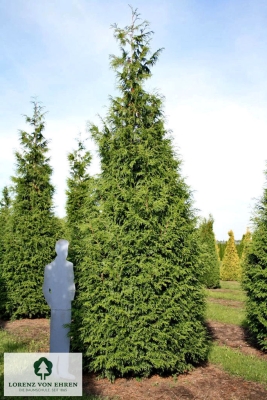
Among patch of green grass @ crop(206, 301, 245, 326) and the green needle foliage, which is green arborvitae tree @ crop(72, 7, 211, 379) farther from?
patch of green grass @ crop(206, 301, 245, 326)

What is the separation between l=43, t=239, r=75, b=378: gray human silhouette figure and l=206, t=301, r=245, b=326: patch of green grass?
6555 mm

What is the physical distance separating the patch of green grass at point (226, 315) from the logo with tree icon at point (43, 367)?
6.75 metres

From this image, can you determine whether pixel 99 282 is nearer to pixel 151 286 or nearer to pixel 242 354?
pixel 151 286

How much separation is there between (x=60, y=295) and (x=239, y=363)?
12.4ft

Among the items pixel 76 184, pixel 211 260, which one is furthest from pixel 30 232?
pixel 211 260

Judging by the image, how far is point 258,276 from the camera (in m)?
8.48

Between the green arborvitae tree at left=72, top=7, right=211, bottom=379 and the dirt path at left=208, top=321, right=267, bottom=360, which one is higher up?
the green arborvitae tree at left=72, top=7, right=211, bottom=379

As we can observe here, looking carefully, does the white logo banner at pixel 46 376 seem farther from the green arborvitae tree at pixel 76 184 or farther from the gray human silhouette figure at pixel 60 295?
the green arborvitae tree at pixel 76 184

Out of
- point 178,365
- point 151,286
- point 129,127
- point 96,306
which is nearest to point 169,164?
point 129,127

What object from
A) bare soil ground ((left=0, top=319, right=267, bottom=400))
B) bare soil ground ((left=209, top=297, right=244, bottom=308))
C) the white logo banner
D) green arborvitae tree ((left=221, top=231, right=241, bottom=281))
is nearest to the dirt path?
bare soil ground ((left=0, top=319, right=267, bottom=400))

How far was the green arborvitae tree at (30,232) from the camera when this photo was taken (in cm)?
1171

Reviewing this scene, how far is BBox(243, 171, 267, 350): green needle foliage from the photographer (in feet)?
27.2

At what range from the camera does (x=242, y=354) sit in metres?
8.05

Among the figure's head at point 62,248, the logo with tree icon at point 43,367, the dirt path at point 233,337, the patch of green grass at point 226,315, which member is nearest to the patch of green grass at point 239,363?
the dirt path at point 233,337
